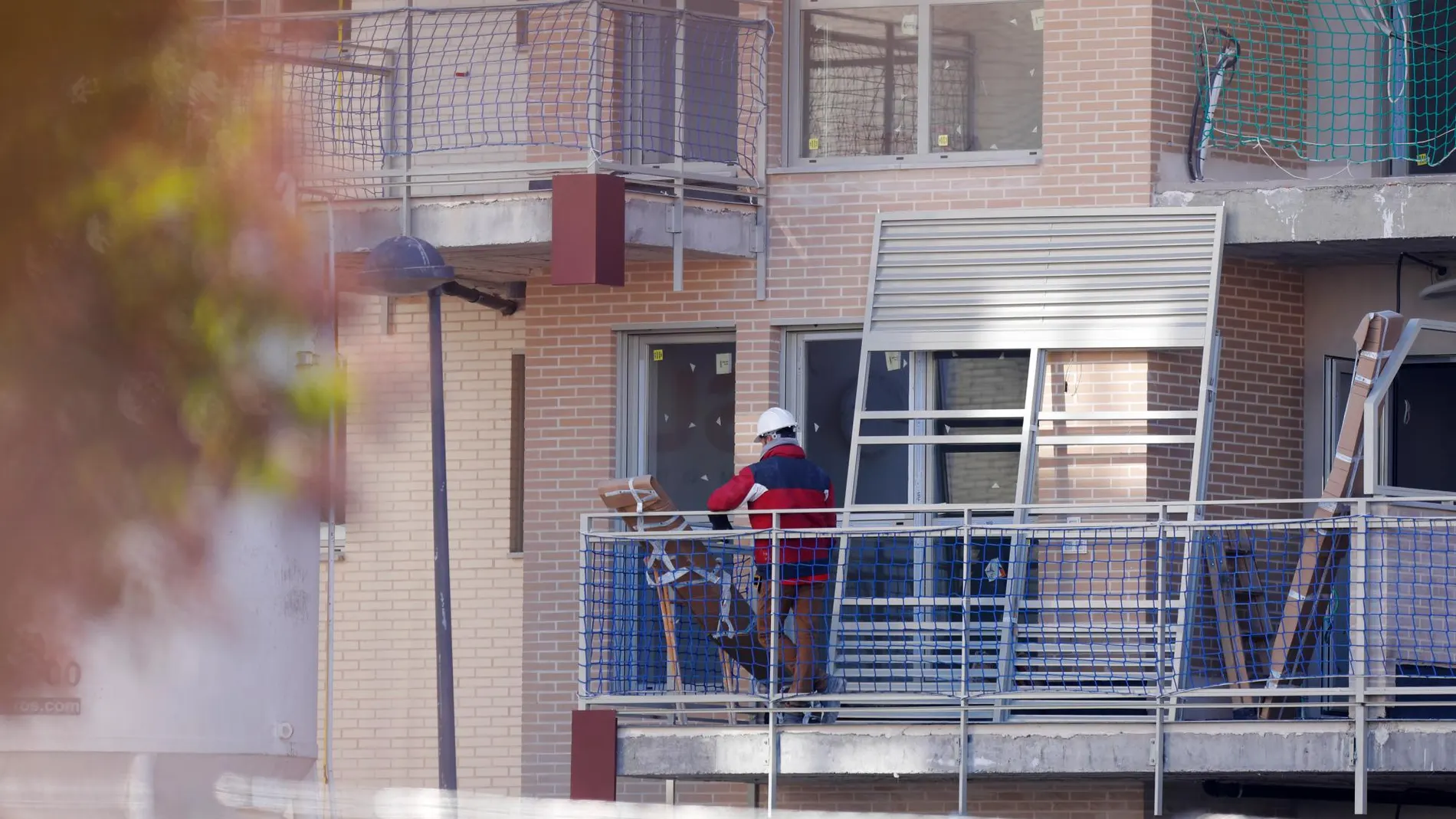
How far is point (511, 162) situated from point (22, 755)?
700cm

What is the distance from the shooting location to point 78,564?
23.1ft

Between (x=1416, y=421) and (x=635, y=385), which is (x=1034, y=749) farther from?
(x=635, y=385)

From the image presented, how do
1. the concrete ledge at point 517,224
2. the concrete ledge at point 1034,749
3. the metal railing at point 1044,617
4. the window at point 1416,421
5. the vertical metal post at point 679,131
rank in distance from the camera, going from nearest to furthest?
the concrete ledge at point 1034,749 < the metal railing at point 1044,617 < the concrete ledge at point 517,224 < the vertical metal post at point 679,131 < the window at point 1416,421

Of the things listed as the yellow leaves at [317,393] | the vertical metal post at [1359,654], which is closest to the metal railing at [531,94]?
the vertical metal post at [1359,654]

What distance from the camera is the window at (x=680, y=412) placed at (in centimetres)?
1647

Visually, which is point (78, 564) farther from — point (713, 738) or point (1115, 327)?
point (1115, 327)

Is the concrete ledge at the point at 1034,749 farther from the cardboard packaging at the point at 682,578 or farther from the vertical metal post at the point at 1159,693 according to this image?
the cardboard packaging at the point at 682,578

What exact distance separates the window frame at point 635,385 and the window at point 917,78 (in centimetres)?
139

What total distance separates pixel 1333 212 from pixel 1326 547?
2.24 m

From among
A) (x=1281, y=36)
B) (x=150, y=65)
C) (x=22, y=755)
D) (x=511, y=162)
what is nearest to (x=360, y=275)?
(x=511, y=162)

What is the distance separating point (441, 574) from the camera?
15.2m

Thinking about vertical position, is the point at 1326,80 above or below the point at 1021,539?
above

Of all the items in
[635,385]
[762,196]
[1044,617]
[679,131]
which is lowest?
[1044,617]

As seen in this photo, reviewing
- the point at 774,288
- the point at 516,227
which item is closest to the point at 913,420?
the point at 774,288
